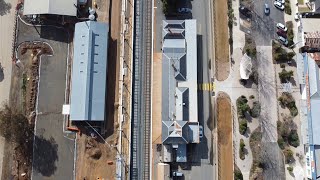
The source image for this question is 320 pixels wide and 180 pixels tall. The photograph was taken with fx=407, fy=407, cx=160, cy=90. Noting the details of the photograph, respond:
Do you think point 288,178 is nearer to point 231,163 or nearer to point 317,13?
point 231,163

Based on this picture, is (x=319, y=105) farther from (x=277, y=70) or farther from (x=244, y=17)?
(x=244, y=17)

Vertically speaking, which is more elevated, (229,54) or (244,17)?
(244,17)

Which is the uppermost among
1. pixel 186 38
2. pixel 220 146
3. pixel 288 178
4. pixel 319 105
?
pixel 186 38

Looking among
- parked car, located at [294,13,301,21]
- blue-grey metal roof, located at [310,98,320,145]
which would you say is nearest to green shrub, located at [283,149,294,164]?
blue-grey metal roof, located at [310,98,320,145]

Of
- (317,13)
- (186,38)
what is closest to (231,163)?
(186,38)

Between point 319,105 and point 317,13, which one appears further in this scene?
point 317,13

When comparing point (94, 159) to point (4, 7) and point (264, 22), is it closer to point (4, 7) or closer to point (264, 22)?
point (4, 7)
